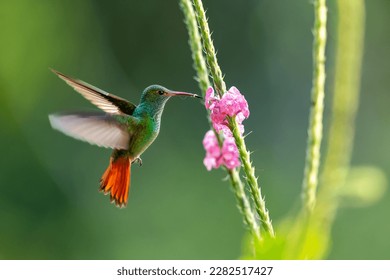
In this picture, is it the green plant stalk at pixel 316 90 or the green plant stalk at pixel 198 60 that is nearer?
the green plant stalk at pixel 316 90

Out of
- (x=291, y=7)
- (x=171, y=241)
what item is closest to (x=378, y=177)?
(x=171, y=241)

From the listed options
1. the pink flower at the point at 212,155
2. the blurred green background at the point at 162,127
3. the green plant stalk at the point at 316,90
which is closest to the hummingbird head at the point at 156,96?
the pink flower at the point at 212,155

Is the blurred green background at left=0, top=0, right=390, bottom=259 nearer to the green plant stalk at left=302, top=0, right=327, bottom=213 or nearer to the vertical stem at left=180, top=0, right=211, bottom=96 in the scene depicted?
the vertical stem at left=180, top=0, right=211, bottom=96

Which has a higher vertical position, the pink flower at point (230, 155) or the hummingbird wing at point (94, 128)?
the hummingbird wing at point (94, 128)

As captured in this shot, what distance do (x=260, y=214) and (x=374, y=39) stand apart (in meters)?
10.1

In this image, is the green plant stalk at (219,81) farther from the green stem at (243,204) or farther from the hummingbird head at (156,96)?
the hummingbird head at (156,96)

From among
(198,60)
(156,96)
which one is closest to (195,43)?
(198,60)

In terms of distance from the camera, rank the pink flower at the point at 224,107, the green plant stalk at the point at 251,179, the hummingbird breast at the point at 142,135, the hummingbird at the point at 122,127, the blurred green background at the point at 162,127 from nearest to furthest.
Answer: the green plant stalk at the point at 251,179, the pink flower at the point at 224,107, the hummingbird at the point at 122,127, the hummingbird breast at the point at 142,135, the blurred green background at the point at 162,127

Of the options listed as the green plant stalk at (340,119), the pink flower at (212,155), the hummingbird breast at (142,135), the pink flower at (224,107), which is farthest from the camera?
the hummingbird breast at (142,135)

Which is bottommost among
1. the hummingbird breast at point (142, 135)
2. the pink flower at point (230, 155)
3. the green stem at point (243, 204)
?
the green stem at point (243, 204)

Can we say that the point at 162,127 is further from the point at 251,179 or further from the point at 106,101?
the point at 251,179

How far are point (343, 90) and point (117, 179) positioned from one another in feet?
4.79

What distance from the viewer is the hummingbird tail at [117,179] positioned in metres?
2.04

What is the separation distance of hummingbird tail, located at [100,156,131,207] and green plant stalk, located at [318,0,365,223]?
1.32m
